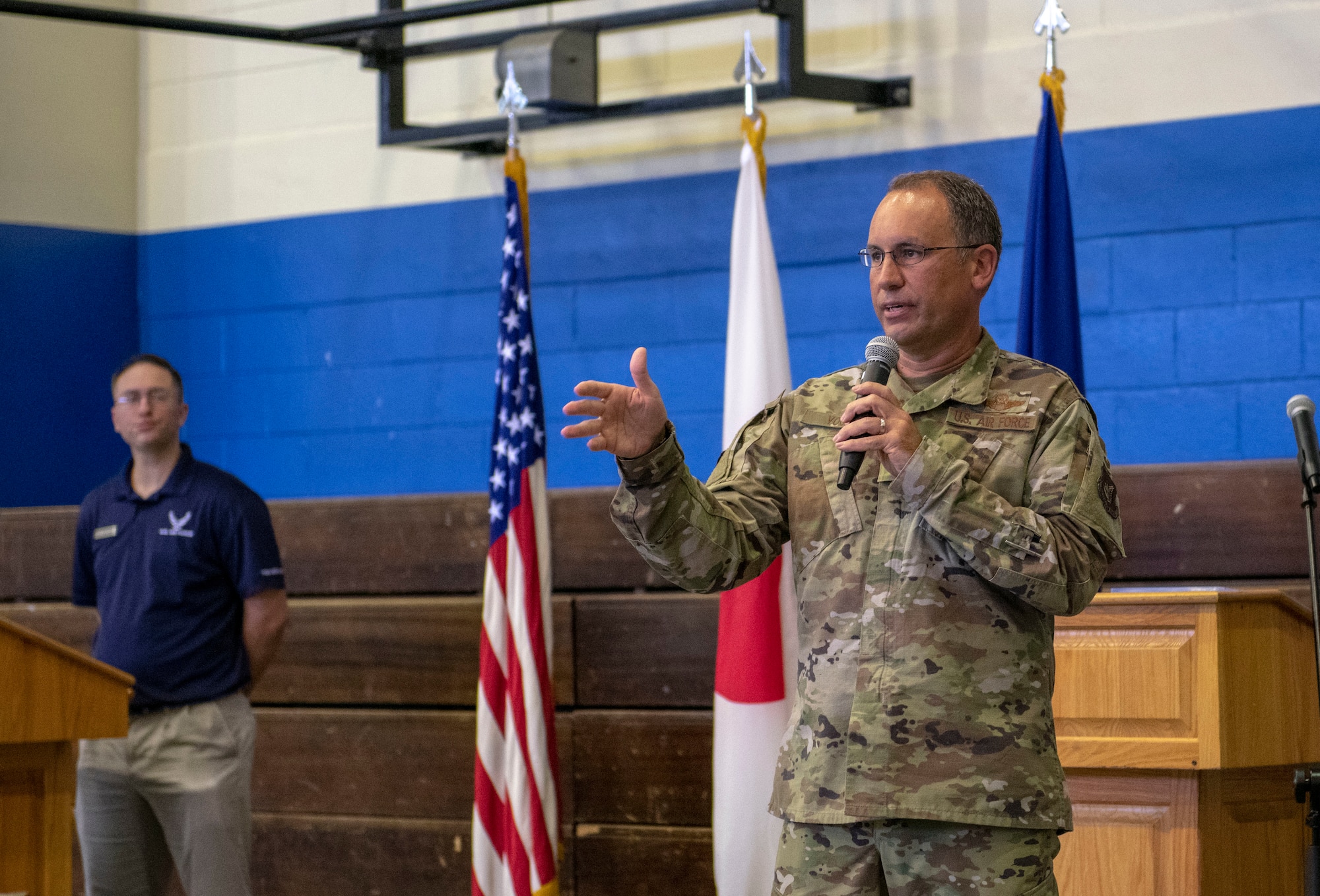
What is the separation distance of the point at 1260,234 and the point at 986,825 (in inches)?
108

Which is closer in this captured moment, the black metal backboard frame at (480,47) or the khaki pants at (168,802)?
the khaki pants at (168,802)

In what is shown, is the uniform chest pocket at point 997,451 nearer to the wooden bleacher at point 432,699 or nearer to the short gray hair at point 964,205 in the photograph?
the short gray hair at point 964,205

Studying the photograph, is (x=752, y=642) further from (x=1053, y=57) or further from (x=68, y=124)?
(x=68, y=124)

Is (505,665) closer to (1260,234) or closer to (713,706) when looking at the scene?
(713,706)

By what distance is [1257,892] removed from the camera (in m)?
2.98

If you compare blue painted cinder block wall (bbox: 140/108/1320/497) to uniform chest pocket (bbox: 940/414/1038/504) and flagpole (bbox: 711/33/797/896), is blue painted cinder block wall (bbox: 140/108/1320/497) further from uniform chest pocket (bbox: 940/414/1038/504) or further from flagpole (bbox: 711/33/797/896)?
uniform chest pocket (bbox: 940/414/1038/504)

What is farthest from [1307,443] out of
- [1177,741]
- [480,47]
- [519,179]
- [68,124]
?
[68,124]

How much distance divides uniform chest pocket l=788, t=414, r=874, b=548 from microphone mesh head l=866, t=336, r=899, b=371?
0.11 meters

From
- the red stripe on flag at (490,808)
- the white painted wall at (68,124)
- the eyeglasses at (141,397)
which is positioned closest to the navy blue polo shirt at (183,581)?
the eyeglasses at (141,397)

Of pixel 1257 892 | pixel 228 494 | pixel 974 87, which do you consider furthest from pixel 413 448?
pixel 1257 892

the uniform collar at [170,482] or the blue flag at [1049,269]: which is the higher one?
the blue flag at [1049,269]

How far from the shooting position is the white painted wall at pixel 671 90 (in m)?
4.30

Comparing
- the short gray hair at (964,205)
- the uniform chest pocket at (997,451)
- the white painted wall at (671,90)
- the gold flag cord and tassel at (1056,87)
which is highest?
the white painted wall at (671,90)

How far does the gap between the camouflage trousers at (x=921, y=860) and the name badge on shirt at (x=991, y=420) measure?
0.51 metres
